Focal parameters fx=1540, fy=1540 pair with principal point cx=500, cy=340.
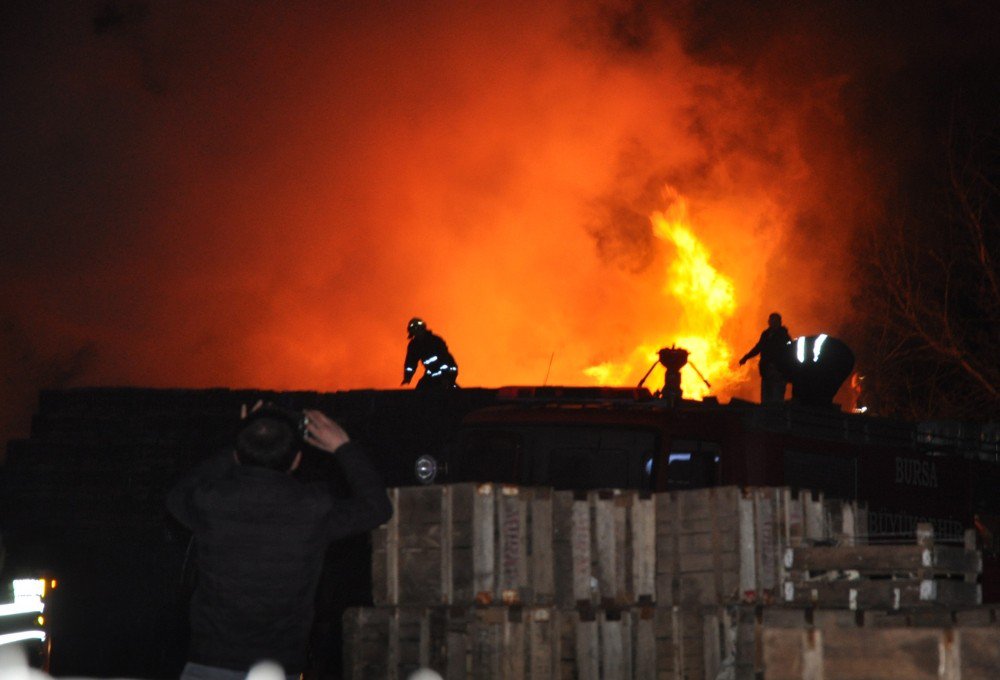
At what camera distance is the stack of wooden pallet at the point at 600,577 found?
9.02 m

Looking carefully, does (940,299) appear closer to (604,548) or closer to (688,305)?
(688,305)

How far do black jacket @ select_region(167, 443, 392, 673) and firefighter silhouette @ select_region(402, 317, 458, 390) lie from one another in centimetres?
1350

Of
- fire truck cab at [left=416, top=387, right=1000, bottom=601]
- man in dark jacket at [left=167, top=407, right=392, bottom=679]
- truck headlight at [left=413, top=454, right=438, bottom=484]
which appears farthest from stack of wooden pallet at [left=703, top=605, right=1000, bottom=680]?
truck headlight at [left=413, top=454, right=438, bottom=484]

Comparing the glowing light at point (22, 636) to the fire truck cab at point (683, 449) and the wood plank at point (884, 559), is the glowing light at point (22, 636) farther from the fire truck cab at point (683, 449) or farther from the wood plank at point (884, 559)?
the fire truck cab at point (683, 449)

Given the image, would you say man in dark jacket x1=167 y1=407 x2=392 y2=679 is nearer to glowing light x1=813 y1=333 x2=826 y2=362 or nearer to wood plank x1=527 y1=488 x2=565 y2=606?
wood plank x1=527 y1=488 x2=565 y2=606

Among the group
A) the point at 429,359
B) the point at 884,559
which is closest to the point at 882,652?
the point at 884,559

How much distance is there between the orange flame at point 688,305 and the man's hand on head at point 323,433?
21.6 m

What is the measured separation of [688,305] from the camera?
29.5m

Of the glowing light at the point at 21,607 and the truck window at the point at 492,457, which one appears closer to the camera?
the glowing light at the point at 21,607

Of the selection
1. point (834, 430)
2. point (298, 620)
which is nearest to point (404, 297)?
point (834, 430)

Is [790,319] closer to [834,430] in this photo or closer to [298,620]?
[834,430]

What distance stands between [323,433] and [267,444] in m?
0.29

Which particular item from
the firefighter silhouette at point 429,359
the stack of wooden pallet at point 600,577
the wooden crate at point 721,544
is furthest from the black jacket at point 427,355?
the wooden crate at point 721,544

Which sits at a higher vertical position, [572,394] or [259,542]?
[572,394]
